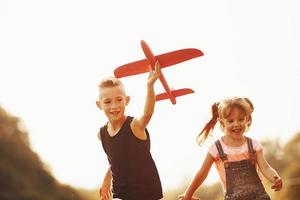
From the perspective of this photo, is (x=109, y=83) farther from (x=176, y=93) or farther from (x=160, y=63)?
(x=176, y=93)

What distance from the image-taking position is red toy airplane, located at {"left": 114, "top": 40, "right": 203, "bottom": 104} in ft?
16.3

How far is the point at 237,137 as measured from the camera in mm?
4555

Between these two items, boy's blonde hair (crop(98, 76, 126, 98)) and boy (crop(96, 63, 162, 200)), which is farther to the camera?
boy's blonde hair (crop(98, 76, 126, 98))

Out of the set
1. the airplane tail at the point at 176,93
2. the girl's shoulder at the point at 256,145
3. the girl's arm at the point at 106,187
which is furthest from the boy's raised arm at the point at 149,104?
the airplane tail at the point at 176,93

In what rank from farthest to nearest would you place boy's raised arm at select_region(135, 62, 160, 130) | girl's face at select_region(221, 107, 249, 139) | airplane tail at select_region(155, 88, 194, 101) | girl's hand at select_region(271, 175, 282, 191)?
airplane tail at select_region(155, 88, 194, 101) < girl's face at select_region(221, 107, 249, 139) < boy's raised arm at select_region(135, 62, 160, 130) < girl's hand at select_region(271, 175, 282, 191)

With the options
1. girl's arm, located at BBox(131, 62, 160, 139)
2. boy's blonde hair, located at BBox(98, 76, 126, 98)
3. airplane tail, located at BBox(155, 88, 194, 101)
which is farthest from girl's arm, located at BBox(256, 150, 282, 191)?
airplane tail, located at BBox(155, 88, 194, 101)

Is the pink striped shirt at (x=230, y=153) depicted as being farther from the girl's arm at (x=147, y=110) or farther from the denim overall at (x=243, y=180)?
the girl's arm at (x=147, y=110)

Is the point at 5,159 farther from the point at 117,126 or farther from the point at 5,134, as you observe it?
the point at 117,126

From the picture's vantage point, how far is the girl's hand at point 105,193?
17.0 ft

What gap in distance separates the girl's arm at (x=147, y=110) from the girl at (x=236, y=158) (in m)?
0.69

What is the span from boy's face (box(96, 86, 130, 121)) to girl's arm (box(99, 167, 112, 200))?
2.61ft

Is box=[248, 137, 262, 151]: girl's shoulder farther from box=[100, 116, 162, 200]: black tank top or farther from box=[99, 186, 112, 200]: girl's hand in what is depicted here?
box=[99, 186, 112, 200]: girl's hand

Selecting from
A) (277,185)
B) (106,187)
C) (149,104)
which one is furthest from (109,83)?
(277,185)

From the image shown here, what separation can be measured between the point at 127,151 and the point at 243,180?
112 cm
